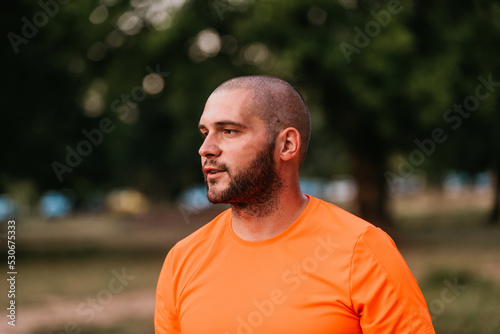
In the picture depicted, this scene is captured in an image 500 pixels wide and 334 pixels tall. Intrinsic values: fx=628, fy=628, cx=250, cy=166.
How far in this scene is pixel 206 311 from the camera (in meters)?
2.44

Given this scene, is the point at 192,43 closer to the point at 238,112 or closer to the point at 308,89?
the point at 308,89

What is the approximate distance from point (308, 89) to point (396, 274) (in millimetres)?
16744

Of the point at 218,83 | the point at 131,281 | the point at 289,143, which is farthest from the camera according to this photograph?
the point at 218,83

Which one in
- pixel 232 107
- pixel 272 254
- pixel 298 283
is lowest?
pixel 298 283

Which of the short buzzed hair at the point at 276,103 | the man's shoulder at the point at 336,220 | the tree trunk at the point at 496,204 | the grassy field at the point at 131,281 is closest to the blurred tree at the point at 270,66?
the grassy field at the point at 131,281

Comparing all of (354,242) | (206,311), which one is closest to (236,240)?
(206,311)

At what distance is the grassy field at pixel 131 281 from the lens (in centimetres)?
919

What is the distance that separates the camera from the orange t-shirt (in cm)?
224

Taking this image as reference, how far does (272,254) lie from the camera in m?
2.49

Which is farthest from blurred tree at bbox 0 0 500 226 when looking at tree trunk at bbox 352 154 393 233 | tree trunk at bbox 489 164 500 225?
tree trunk at bbox 489 164 500 225

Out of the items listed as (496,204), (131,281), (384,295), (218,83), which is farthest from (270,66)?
(496,204)

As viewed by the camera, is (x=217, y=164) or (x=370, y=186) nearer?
(x=217, y=164)

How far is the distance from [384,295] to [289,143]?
726 millimetres

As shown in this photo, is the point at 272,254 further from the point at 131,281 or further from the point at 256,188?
the point at 131,281
